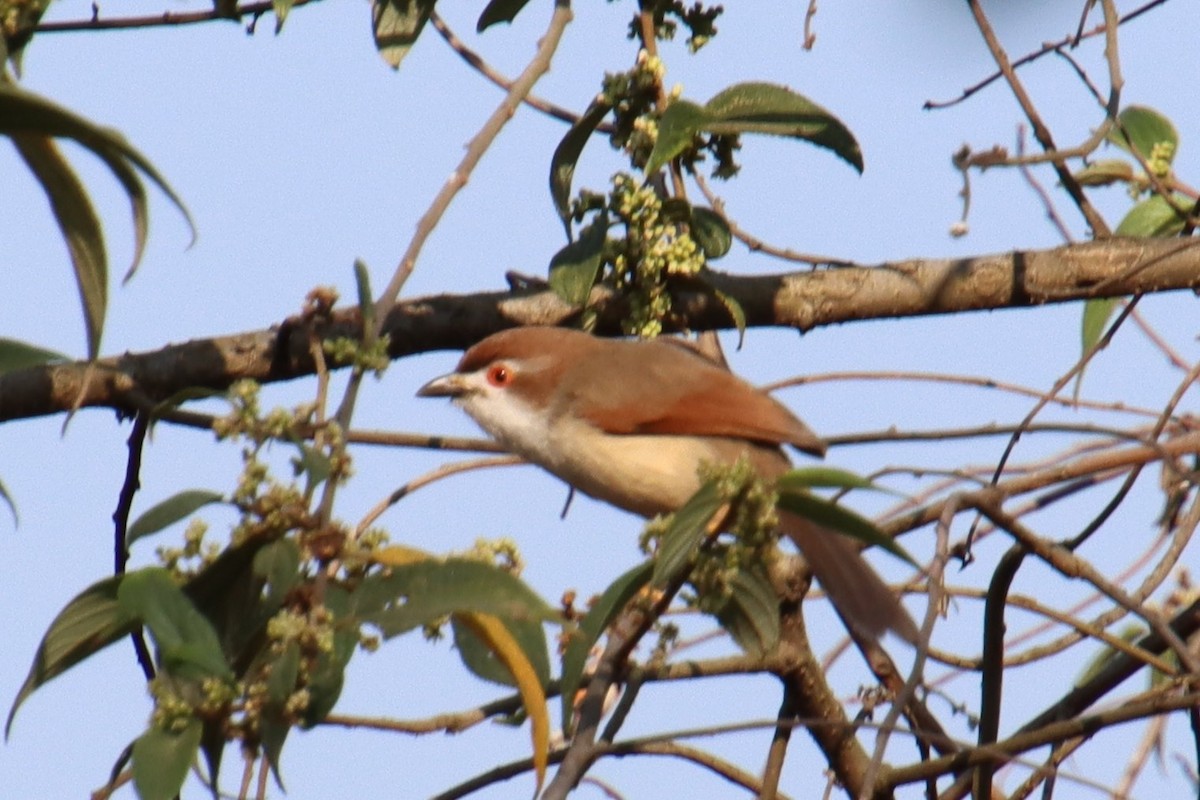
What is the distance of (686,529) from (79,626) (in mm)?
953

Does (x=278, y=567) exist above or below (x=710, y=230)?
below

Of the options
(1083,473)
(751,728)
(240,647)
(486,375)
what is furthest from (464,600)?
(486,375)

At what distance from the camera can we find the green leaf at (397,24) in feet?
13.5

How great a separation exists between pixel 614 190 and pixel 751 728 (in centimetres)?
200

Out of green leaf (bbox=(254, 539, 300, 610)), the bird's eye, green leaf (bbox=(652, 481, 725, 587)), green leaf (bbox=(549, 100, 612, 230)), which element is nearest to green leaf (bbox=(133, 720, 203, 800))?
green leaf (bbox=(254, 539, 300, 610))

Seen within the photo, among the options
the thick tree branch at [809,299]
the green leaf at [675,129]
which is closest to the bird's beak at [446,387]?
the thick tree branch at [809,299]

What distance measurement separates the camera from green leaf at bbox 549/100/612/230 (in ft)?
14.2

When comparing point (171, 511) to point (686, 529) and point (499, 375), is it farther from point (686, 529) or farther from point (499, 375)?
point (499, 375)

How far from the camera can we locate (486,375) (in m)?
5.57

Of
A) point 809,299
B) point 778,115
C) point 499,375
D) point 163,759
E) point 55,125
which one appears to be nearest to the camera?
point 55,125

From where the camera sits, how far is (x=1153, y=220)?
4906 millimetres

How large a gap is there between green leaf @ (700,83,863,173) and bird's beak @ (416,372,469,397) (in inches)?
76.6

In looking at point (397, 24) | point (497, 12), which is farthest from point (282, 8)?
point (497, 12)

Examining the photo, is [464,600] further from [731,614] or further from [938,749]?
[938,749]
